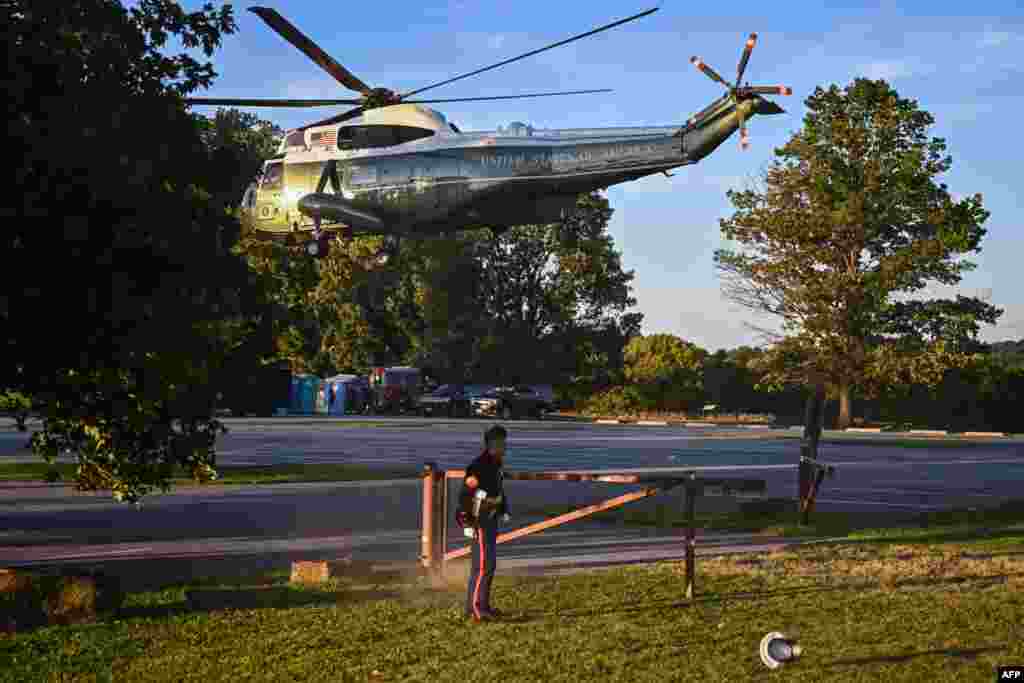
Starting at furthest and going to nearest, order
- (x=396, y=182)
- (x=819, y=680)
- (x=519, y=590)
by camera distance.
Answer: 1. (x=396, y=182)
2. (x=519, y=590)
3. (x=819, y=680)

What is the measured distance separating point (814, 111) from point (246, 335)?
48111mm

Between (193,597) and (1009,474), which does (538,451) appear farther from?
(193,597)

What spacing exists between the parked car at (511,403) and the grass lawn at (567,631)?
4994cm

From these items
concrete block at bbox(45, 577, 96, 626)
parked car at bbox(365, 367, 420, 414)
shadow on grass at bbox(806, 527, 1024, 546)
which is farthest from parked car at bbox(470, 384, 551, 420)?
concrete block at bbox(45, 577, 96, 626)

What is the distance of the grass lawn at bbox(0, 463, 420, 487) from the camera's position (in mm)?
24719

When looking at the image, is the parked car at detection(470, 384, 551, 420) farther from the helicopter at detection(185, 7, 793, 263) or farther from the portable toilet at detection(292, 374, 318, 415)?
the helicopter at detection(185, 7, 793, 263)

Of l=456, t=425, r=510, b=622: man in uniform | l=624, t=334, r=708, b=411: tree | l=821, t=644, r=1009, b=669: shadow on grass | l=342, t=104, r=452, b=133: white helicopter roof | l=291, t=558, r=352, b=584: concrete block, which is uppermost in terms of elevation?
l=342, t=104, r=452, b=133: white helicopter roof

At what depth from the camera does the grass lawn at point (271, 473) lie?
24.7 m

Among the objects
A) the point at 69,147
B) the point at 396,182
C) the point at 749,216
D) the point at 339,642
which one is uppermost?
the point at 749,216

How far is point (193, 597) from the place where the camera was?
37.0 ft

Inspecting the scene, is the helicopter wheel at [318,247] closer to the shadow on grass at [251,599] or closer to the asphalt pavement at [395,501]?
the asphalt pavement at [395,501]

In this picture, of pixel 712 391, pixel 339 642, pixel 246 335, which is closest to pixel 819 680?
pixel 339 642

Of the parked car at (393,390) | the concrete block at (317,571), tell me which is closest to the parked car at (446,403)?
the parked car at (393,390)

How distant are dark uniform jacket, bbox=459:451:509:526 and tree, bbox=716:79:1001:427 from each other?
151ft
